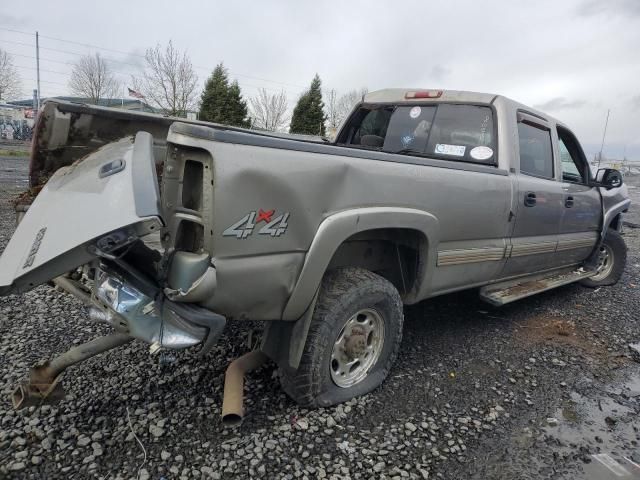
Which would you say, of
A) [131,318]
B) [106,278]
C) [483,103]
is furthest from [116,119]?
[483,103]

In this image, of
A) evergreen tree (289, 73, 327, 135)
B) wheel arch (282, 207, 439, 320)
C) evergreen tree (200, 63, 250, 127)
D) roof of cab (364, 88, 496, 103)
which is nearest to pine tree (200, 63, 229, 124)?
evergreen tree (200, 63, 250, 127)

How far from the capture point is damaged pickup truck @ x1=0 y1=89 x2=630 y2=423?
77.9 inches

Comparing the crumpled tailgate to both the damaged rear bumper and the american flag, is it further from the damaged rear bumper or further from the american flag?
the american flag

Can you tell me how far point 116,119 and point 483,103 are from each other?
2893 millimetres

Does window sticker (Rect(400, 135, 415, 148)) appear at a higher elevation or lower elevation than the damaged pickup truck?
higher

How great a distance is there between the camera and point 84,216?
6.40 ft

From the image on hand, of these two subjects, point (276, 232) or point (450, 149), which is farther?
point (450, 149)

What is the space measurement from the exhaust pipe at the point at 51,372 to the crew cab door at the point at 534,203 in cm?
304

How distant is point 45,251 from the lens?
1.91 m

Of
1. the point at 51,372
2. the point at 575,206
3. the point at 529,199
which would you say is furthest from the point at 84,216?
the point at 575,206

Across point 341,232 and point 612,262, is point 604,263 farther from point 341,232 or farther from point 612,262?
point 341,232

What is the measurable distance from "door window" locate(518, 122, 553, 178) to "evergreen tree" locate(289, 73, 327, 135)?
1068 inches

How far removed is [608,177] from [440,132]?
2.41 meters

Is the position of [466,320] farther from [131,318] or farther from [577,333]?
[131,318]
